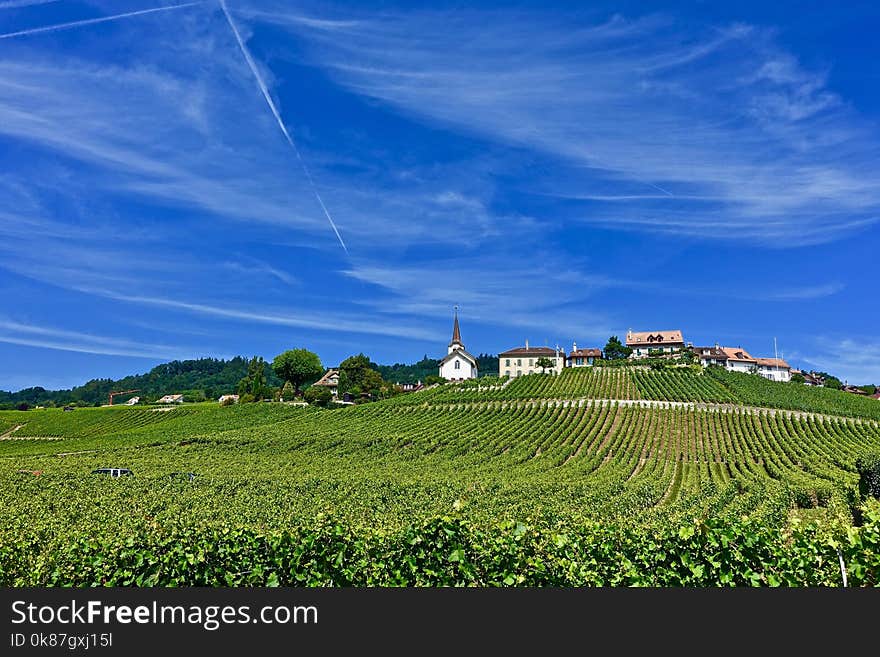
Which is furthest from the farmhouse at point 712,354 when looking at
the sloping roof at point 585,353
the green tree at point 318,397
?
the green tree at point 318,397

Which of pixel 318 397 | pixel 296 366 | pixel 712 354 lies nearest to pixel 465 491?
pixel 318 397

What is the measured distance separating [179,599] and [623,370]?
337ft

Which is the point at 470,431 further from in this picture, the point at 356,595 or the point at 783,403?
the point at 356,595

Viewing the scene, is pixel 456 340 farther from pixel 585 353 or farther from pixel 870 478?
pixel 870 478

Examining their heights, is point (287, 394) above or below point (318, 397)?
above

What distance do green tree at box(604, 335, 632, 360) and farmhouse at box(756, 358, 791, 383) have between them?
2833 cm

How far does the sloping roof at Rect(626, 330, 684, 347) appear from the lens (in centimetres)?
13225

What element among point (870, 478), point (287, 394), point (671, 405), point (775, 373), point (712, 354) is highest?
point (712, 354)

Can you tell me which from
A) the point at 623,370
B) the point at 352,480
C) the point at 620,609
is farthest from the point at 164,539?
the point at 623,370

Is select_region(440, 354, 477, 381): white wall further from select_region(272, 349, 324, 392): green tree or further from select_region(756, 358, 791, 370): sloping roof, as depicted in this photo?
select_region(756, 358, 791, 370): sloping roof

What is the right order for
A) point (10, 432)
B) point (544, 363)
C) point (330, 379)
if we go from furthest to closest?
point (330, 379), point (544, 363), point (10, 432)

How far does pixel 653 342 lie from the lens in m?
134

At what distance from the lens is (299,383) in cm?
11888

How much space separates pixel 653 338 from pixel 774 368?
25.6m
